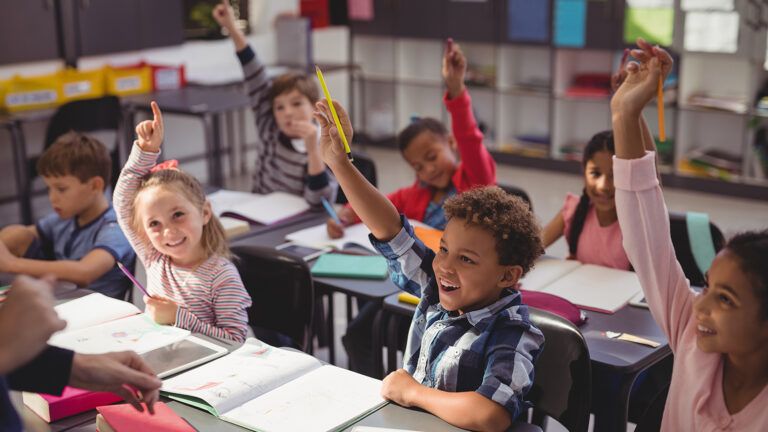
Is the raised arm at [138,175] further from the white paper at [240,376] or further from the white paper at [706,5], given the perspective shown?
the white paper at [706,5]

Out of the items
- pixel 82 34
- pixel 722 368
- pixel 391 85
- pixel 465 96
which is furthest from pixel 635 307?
pixel 391 85

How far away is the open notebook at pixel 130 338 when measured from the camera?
187 centimetres

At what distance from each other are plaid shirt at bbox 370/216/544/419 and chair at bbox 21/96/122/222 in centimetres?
339

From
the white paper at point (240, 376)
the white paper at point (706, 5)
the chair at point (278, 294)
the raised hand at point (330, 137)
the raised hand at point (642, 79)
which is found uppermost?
the white paper at point (706, 5)

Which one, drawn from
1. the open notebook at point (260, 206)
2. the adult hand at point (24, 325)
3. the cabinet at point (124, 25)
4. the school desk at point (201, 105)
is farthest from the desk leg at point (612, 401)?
the cabinet at point (124, 25)

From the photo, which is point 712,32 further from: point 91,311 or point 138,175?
point 91,311

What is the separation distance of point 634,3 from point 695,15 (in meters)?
0.43

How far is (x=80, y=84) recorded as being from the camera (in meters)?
5.36

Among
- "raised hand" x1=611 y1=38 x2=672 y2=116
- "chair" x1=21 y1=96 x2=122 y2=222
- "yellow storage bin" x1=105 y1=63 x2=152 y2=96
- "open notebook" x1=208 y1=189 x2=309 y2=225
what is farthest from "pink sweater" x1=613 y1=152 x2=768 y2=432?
"yellow storage bin" x1=105 y1=63 x2=152 y2=96

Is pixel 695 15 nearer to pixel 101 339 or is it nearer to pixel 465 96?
pixel 465 96

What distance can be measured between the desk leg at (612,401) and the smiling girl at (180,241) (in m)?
0.85

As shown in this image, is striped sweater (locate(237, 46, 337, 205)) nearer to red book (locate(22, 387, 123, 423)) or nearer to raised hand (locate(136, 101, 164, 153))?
raised hand (locate(136, 101, 164, 153))

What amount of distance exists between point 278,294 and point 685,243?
1.20m

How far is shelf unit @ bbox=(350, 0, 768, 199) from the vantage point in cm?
585
